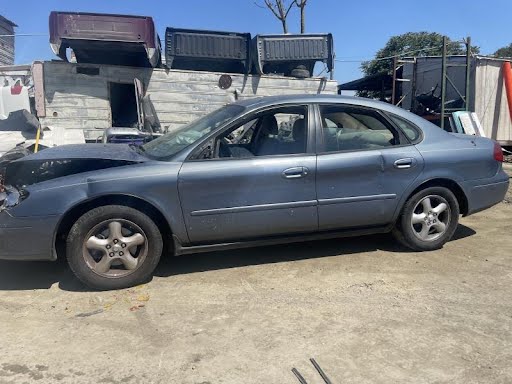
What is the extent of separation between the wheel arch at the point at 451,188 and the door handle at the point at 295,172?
3.66 ft

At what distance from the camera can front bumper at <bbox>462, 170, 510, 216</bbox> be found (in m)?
4.80

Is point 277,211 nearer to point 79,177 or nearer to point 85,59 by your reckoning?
point 79,177

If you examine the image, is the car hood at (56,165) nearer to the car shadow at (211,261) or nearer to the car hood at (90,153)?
the car hood at (90,153)

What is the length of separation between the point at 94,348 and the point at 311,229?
6.94ft

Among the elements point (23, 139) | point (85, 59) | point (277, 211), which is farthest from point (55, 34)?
point (277, 211)

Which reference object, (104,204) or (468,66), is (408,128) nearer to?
(104,204)

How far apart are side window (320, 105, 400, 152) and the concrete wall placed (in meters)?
6.69

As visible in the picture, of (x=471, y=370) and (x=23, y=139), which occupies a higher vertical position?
(x=23, y=139)

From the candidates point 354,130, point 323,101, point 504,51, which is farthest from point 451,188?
point 504,51

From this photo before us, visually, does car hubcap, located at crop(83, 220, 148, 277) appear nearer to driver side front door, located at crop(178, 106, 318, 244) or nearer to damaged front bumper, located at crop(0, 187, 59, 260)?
damaged front bumper, located at crop(0, 187, 59, 260)

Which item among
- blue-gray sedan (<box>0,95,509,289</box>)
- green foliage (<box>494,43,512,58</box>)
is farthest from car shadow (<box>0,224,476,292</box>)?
green foliage (<box>494,43,512,58</box>)

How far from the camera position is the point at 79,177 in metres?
3.74

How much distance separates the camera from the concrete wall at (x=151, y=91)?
9875mm

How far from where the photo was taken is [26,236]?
12.0 ft
